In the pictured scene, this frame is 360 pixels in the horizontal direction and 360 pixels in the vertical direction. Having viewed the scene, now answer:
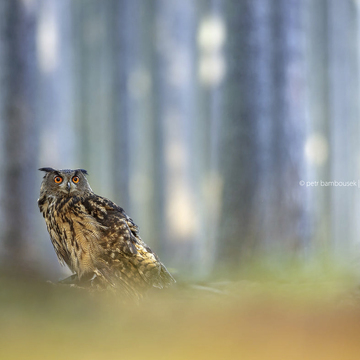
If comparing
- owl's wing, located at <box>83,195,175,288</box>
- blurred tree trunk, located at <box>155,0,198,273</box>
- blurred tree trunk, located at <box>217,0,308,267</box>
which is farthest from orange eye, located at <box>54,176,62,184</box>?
blurred tree trunk, located at <box>155,0,198,273</box>

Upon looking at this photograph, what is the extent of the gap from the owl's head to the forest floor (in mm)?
301

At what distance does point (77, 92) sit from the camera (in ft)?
7.37

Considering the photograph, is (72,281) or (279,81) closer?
(72,281)

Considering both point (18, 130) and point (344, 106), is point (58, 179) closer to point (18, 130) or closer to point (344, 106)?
point (18, 130)

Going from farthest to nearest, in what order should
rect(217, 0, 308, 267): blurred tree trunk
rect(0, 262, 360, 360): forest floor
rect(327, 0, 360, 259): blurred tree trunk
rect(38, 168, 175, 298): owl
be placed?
rect(327, 0, 360, 259): blurred tree trunk
rect(217, 0, 308, 267): blurred tree trunk
rect(38, 168, 175, 298): owl
rect(0, 262, 360, 360): forest floor

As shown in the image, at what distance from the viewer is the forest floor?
0.95 meters

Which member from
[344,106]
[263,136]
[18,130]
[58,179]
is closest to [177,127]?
[263,136]

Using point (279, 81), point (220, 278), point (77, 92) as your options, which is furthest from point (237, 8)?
point (220, 278)

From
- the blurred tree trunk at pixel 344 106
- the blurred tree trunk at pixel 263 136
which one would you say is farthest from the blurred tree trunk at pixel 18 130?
the blurred tree trunk at pixel 344 106

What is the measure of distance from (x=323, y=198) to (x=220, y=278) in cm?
110

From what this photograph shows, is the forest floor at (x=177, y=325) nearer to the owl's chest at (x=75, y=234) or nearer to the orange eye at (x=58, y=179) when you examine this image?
the owl's chest at (x=75, y=234)

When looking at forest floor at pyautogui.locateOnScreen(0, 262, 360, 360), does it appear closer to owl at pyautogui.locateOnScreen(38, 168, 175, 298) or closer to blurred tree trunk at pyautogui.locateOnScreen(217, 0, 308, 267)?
owl at pyautogui.locateOnScreen(38, 168, 175, 298)

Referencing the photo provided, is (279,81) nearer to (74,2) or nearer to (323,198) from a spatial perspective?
(323,198)

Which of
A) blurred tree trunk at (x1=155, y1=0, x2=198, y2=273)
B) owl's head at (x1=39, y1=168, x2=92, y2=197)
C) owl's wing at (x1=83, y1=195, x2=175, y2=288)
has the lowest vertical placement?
owl's wing at (x1=83, y1=195, x2=175, y2=288)
